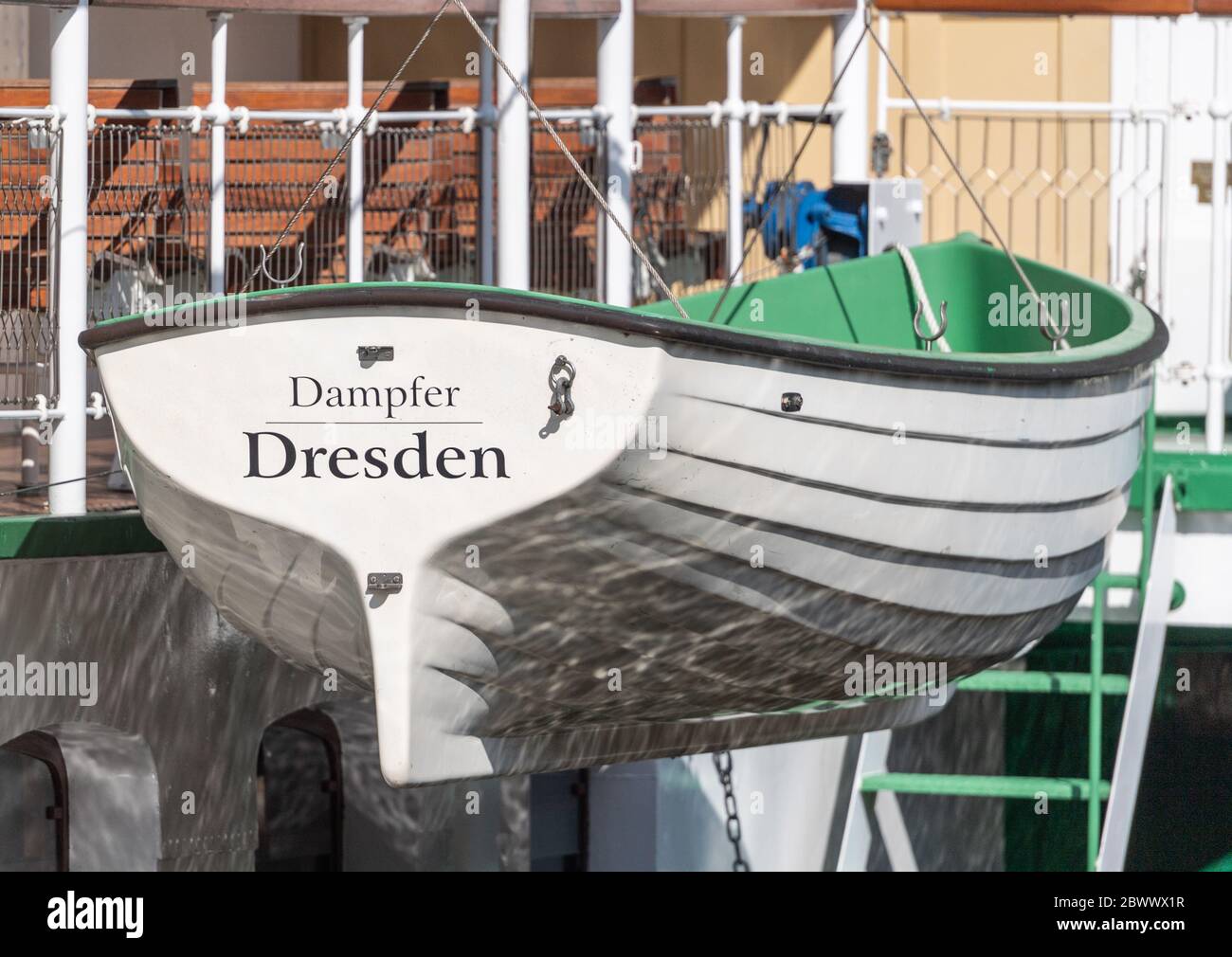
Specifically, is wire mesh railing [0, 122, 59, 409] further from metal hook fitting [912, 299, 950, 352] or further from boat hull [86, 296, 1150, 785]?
metal hook fitting [912, 299, 950, 352]

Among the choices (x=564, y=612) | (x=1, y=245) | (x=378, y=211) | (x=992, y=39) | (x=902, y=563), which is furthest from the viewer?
(x=992, y=39)

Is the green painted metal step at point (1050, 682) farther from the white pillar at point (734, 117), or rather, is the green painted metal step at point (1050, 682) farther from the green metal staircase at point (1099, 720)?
the white pillar at point (734, 117)

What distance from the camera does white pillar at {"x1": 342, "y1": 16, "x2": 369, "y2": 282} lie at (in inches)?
246

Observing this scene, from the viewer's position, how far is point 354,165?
6258mm

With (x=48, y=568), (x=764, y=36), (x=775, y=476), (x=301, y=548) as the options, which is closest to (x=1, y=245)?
(x=48, y=568)

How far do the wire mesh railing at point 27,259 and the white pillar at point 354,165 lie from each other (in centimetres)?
99

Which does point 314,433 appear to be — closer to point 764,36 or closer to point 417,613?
point 417,613

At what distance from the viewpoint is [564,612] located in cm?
416

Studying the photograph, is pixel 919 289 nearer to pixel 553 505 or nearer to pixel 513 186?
pixel 513 186

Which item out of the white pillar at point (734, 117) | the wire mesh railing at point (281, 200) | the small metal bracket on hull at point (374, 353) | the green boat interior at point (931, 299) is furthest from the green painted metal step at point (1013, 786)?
the small metal bracket on hull at point (374, 353)

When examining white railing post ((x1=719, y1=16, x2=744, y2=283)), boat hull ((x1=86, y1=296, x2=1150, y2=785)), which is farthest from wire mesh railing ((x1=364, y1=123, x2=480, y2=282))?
boat hull ((x1=86, y1=296, x2=1150, y2=785))

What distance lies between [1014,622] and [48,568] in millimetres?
2570

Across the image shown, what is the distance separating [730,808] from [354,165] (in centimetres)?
264

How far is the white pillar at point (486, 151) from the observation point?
6.50 m
